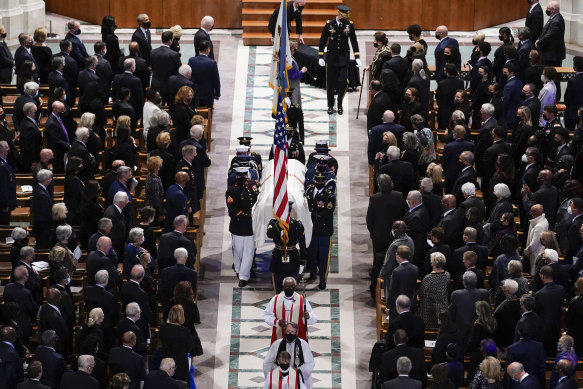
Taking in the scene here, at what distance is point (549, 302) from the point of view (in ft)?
58.3

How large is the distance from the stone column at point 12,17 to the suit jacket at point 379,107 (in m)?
9.40

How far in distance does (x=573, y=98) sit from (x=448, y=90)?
1.95 meters

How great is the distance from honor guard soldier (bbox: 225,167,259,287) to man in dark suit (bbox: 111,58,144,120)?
347cm

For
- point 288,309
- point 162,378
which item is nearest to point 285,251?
point 288,309

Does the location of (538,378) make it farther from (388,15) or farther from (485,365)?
(388,15)

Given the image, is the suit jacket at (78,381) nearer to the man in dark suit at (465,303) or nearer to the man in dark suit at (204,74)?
the man in dark suit at (465,303)

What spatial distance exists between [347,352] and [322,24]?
468 inches

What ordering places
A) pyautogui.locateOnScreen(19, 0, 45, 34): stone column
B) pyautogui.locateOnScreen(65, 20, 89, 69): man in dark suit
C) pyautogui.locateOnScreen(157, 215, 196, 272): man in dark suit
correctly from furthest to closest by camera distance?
pyautogui.locateOnScreen(19, 0, 45, 34): stone column, pyautogui.locateOnScreen(65, 20, 89, 69): man in dark suit, pyautogui.locateOnScreen(157, 215, 196, 272): man in dark suit

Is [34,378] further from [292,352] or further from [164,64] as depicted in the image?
[164,64]

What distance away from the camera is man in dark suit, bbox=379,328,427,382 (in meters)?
17.0

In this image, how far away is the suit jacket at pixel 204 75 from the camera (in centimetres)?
2464

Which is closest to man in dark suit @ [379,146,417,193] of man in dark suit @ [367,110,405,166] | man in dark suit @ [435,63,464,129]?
man in dark suit @ [367,110,405,166]

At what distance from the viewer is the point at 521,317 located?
17328 mm

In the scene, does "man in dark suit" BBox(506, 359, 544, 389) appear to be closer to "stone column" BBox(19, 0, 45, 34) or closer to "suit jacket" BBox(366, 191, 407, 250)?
"suit jacket" BBox(366, 191, 407, 250)
